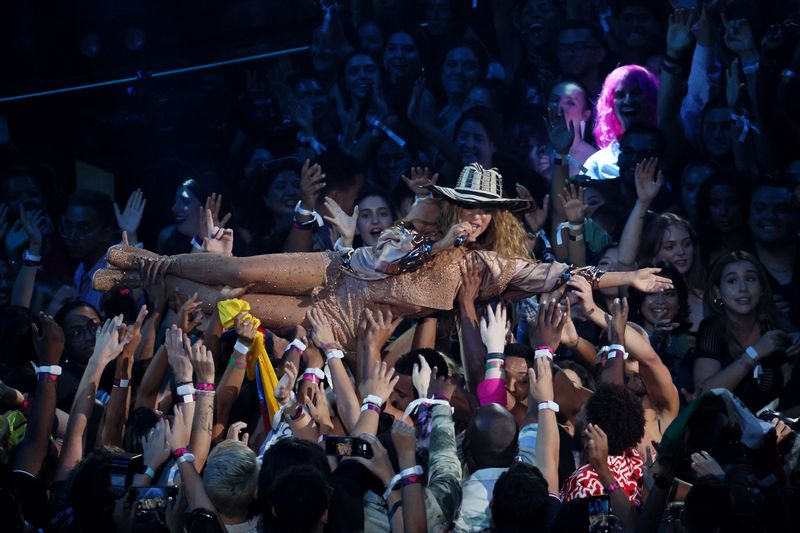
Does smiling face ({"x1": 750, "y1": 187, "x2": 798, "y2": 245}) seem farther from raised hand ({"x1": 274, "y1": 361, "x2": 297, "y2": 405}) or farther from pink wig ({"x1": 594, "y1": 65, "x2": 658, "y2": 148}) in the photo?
raised hand ({"x1": 274, "y1": 361, "x2": 297, "y2": 405})


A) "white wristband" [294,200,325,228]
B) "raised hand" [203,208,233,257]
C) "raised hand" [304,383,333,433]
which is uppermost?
"white wristband" [294,200,325,228]

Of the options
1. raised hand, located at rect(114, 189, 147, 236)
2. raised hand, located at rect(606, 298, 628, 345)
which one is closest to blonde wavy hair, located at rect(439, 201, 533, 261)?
raised hand, located at rect(606, 298, 628, 345)

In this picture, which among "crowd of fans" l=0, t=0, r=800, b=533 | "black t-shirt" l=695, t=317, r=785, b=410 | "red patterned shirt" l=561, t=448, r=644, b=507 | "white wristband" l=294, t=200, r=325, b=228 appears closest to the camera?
"crowd of fans" l=0, t=0, r=800, b=533

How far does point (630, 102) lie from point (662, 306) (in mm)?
1575

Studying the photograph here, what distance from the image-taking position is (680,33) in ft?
21.5

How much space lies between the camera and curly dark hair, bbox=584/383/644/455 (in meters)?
3.87

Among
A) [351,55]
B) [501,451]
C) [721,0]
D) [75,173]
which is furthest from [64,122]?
[501,451]

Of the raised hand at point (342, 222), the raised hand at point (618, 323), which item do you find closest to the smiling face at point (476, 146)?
the raised hand at point (342, 222)

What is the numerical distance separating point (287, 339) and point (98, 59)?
4212 mm

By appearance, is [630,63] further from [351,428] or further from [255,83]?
[351,428]

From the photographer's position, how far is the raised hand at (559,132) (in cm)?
668

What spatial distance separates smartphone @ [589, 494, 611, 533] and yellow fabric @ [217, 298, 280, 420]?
2.10 m

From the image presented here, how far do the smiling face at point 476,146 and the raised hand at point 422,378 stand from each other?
10.2 feet

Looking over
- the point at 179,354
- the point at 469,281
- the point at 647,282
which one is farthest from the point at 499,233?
the point at 179,354
